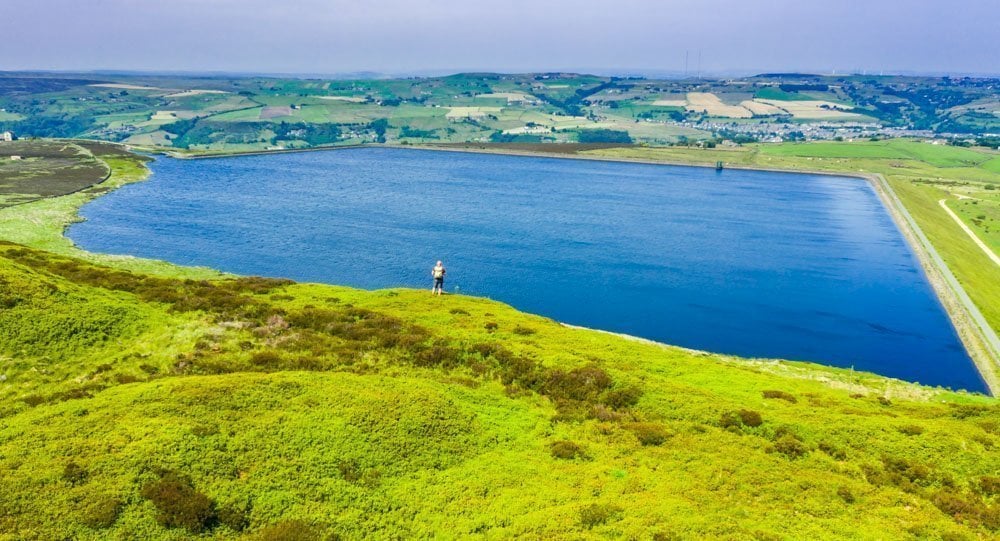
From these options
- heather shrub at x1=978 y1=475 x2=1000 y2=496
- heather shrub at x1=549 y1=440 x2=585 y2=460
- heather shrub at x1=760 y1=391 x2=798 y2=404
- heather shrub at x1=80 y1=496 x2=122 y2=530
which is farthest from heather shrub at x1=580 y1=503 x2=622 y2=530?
heather shrub at x1=760 y1=391 x2=798 y2=404

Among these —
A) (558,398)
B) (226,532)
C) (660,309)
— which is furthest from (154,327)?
(660,309)

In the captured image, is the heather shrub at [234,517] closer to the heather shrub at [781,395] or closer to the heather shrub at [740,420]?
the heather shrub at [740,420]

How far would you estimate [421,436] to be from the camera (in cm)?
2248

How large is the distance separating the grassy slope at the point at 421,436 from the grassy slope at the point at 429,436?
0.30 feet

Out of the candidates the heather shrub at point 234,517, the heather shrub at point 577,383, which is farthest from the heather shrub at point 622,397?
the heather shrub at point 234,517

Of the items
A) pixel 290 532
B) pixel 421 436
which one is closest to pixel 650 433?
pixel 421 436

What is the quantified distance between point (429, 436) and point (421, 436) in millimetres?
312

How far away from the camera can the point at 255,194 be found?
130875 mm

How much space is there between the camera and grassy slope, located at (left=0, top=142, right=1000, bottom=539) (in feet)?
58.9

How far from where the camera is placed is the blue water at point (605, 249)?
64812 millimetres

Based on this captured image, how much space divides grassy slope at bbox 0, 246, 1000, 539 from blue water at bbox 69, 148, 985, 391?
31.9m

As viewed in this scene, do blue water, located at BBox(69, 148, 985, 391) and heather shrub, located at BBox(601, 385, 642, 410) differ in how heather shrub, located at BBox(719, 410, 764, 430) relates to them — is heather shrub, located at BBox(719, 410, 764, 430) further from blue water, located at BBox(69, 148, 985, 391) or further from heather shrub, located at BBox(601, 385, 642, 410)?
blue water, located at BBox(69, 148, 985, 391)

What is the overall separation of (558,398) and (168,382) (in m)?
16.7

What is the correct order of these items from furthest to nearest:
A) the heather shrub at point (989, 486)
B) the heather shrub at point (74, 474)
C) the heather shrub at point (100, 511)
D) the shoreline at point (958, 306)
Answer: the shoreline at point (958, 306)
the heather shrub at point (989, 486)
the heather shrub at point (74, 474)
the heather shrub at point (100, 511)
